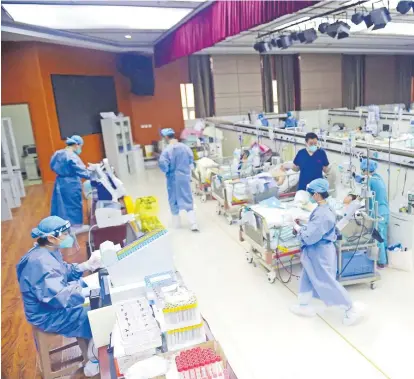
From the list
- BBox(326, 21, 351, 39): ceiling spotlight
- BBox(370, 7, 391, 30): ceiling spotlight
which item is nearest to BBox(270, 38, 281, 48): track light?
BBox(326, 21, 351, 39): ceiling spotlight

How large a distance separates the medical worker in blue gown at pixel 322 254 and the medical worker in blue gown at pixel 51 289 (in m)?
1.76

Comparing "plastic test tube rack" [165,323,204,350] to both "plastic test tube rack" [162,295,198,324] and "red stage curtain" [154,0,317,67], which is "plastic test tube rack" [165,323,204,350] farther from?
"red stage curtain" [154,0,317,67]

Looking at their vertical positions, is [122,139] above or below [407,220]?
above

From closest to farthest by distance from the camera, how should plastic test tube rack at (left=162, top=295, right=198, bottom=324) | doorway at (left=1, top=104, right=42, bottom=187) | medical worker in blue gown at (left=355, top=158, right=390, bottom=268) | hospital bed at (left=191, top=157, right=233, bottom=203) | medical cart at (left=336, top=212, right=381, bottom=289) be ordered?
plastic test tube rack at (left=162, top=295, right=198, bottom=324) → medical cart at (left=336, top=212, right=381, bottom=289) → medical worker in blue gown at (left=355, top=158, right=390, bottom=268) → hospital bed at (left=191, top=157, right=233, bottom=203) → doorway at (left=1, top=104, right=42, bottom=187)

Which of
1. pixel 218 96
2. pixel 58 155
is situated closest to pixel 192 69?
pixel 218 96

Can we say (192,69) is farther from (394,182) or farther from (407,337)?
(407,337)

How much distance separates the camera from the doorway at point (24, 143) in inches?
384

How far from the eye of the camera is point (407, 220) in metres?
3.89

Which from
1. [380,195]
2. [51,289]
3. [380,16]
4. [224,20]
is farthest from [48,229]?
[380,16]

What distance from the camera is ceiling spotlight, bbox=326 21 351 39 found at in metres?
5.72

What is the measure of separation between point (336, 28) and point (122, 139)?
5962 millimetres

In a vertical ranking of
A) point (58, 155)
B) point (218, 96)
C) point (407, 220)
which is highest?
point (218, 96)

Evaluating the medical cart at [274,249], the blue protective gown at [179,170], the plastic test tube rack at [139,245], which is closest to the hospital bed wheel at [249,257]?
the medical cart at [274,249]

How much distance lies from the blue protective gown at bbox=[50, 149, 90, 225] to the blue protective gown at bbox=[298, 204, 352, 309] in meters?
3.36
